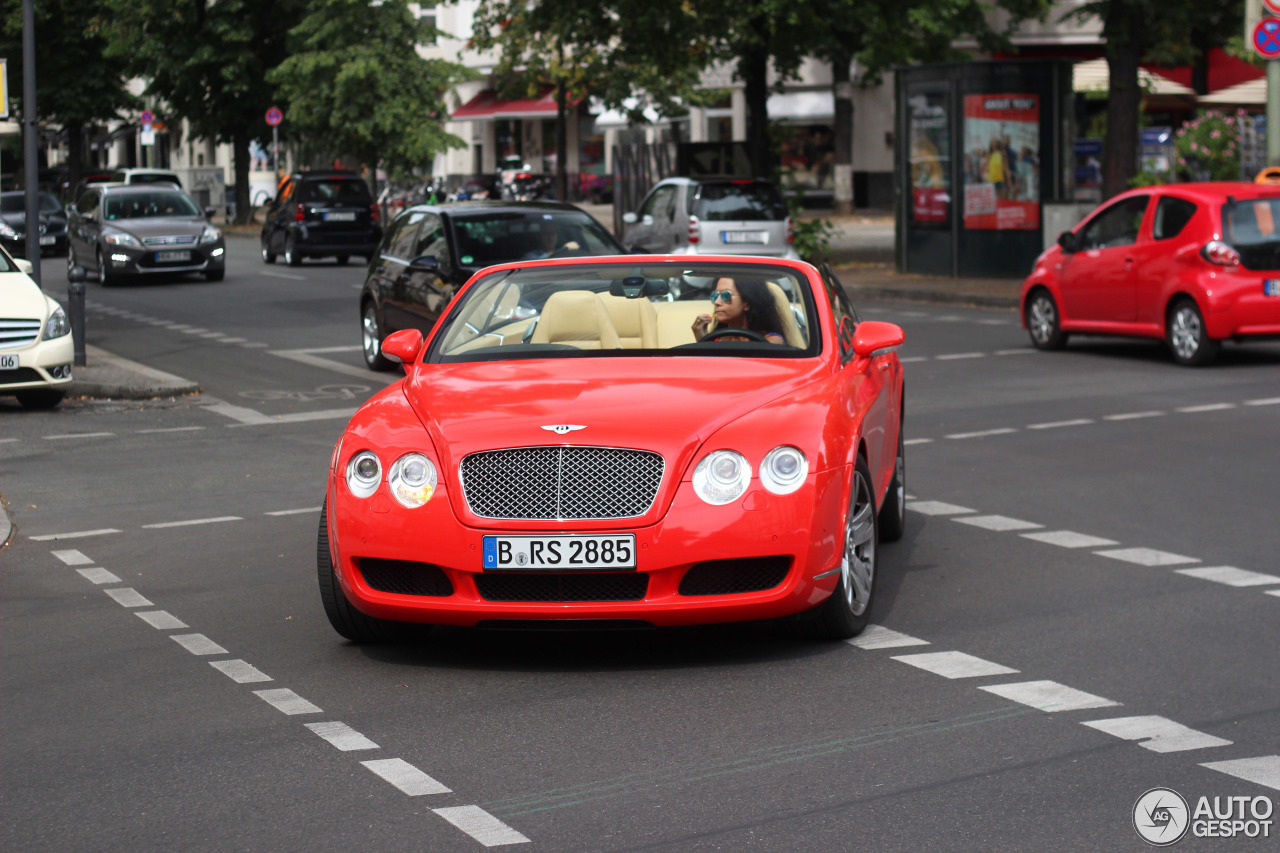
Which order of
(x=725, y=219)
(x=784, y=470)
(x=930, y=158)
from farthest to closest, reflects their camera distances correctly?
(x=725, y=219), (x=930, y=158), (x=784, y=470)

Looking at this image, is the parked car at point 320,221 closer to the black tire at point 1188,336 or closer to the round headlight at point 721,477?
the black tire at point 1188,336

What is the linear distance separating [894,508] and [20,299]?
8563mm

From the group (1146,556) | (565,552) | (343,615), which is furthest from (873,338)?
(343,615)

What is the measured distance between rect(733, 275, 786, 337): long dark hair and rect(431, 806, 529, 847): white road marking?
305cm

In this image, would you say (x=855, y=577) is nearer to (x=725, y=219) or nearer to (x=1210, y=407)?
(x=1210, y=407)

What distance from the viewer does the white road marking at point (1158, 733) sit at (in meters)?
5.18

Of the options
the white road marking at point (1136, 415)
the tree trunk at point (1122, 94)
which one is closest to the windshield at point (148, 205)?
the tree trunk at point (1122, 94)

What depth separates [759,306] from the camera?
7.35m

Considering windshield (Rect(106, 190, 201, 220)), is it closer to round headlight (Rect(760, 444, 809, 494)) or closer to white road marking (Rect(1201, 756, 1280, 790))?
round headlight (Rect(760, 444, 809, 494))

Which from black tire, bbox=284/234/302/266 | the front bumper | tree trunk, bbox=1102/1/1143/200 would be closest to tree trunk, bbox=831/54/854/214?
black tire, bbox=284/234/302/266

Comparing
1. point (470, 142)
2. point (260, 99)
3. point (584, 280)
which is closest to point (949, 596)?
point (584, 280)

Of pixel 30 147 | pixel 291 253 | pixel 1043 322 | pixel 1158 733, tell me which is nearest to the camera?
pixel 1158 733

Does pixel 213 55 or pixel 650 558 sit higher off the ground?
pixel 213 55

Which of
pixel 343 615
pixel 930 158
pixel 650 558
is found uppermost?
pixel 930 158
